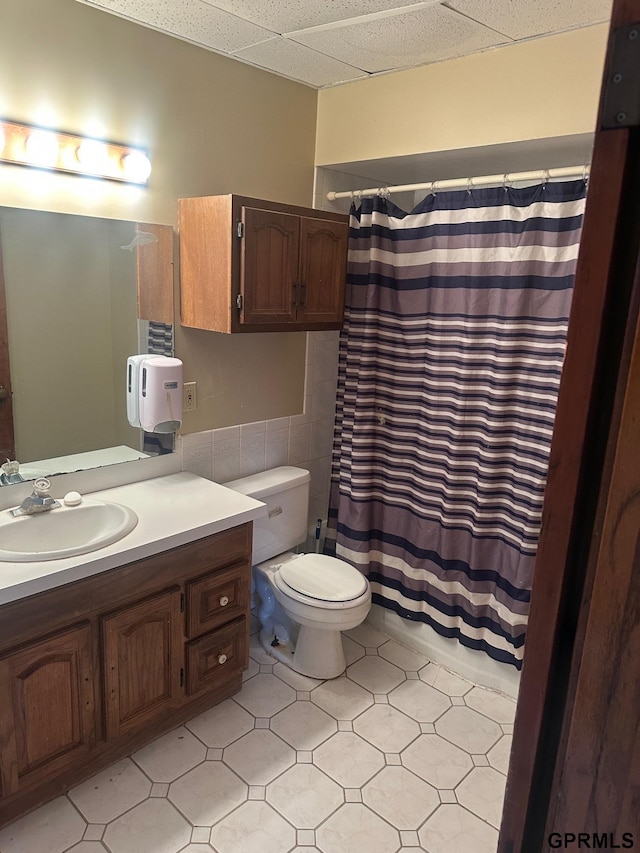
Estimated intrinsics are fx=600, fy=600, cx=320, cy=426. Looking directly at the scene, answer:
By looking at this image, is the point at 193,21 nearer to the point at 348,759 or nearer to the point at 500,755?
the point at 348,759

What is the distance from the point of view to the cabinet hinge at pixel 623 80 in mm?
533

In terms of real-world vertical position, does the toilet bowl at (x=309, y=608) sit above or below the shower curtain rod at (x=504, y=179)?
below

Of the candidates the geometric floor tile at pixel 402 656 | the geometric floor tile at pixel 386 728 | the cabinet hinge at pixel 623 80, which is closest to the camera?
the cabinet hinge at pixel 623 80

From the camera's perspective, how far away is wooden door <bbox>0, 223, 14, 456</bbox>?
195 cm

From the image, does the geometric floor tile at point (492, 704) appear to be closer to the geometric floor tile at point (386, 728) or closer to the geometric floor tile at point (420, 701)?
the geometric floor tile at point (420, 701)

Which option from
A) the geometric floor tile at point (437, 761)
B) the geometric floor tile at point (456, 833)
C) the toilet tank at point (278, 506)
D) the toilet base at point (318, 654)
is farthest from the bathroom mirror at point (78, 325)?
the geometric floor tile at point (456, 833)

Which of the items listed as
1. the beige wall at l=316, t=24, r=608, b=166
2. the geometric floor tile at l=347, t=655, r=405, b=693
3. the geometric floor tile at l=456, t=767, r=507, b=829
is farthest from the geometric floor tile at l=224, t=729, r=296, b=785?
the beige wall at l=316, t=24, r=608, b=166

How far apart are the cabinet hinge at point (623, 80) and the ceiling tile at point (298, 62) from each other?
6.35 feet

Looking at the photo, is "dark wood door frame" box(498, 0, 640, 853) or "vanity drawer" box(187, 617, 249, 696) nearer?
"dark wood door frame" box(498, 0, 640, 853)

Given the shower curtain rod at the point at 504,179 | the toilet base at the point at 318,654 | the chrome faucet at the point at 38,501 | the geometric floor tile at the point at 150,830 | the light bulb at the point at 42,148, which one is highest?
the shower curtain rod at the point at 504,179

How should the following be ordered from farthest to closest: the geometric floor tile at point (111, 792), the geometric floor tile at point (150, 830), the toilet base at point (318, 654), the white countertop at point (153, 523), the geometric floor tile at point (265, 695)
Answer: the toilet base at point (318, 654), the geometric floor tile at point (265, 695), the geometric floor tile at point (111, 792), the geometric floor tile at point (150, 830), the white countertop at point (153, 523)

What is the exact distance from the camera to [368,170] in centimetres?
281

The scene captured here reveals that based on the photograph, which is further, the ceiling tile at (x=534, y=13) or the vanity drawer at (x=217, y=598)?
the vanity drawer at (x=217, y=598)

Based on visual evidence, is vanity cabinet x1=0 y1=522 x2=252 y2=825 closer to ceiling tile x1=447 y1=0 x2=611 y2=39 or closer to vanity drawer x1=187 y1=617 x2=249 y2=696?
vanity drawer x1=187 y1=617 x2=249 y2=696
